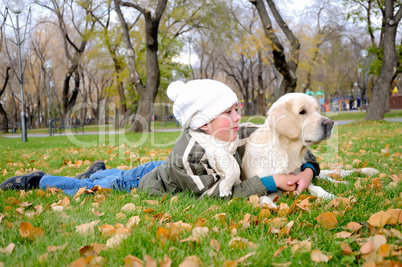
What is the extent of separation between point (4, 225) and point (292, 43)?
573 inches

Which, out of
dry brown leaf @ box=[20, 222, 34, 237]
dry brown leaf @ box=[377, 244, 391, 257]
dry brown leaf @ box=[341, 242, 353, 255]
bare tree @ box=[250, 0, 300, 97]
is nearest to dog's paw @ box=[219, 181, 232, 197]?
dry brown leaf @ box=[341, 242, 353, 255]

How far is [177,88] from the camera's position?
3092 millimetres

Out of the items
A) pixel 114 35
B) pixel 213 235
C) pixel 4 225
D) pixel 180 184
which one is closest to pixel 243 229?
pixel 213 235

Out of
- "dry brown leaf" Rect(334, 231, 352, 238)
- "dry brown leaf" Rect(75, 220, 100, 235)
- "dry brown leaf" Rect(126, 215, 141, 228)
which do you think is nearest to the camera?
"dry brown leaf" Rect(334, 231, 352, 238)

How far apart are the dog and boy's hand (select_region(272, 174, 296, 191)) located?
0.04 m

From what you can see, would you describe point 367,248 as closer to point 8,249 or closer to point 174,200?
point 174,200

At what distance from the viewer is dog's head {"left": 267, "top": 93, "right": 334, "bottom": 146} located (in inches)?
106

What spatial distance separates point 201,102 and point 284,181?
1059 mm

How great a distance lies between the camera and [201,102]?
9.52 ft

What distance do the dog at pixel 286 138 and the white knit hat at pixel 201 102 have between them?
1.46 feet

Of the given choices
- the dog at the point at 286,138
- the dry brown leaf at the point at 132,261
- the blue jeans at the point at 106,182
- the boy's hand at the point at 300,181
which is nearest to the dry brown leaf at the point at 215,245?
the dry brown leaf at the point at 132,261

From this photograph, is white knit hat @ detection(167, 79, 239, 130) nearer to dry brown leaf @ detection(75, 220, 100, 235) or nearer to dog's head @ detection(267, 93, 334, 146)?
dog's head @ detection(267, 93, 334, 146)

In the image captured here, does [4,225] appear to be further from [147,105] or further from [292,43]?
[292,43]

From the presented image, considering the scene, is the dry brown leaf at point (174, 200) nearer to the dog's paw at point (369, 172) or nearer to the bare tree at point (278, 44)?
the dog's paw at point (369, 172)
